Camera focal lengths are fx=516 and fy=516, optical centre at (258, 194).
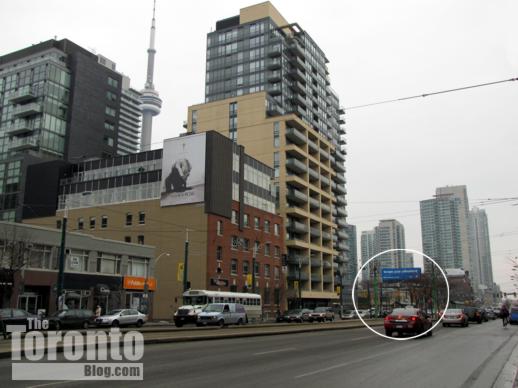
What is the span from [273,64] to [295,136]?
23026 millimetres

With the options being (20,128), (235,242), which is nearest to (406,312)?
(235,242)

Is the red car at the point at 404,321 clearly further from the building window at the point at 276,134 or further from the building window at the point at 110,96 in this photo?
the building window at the point at 110,96

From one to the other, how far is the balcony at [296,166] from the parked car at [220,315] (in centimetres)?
5394

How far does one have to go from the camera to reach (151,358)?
1450 centimetres

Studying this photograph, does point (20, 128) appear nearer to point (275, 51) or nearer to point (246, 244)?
point (275, 51)

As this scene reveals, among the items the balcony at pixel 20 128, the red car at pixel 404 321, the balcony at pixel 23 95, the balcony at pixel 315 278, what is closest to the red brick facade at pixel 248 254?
the balcony at pixel 315 278

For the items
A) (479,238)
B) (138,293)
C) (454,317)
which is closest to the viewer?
(454,317)

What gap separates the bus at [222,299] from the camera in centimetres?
4734

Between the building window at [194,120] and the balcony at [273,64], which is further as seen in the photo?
the balcony at [273,64]

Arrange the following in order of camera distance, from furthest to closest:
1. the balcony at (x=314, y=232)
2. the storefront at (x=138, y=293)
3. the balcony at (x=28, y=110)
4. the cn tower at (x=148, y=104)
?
the cn tower at (x=148, y=104)
the balcony at (x=28, y=110)
the balcony at (x=314, y=232)
the storefront at (x=138, y=293)

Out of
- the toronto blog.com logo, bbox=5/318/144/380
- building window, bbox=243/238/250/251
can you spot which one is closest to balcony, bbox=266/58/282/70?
building window, bbox=243/238/250/251

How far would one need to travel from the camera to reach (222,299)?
162 feet

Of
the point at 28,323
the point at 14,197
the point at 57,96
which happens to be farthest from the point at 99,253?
the point at 57,96

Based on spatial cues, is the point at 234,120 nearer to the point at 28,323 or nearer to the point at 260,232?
the point at 260,232
